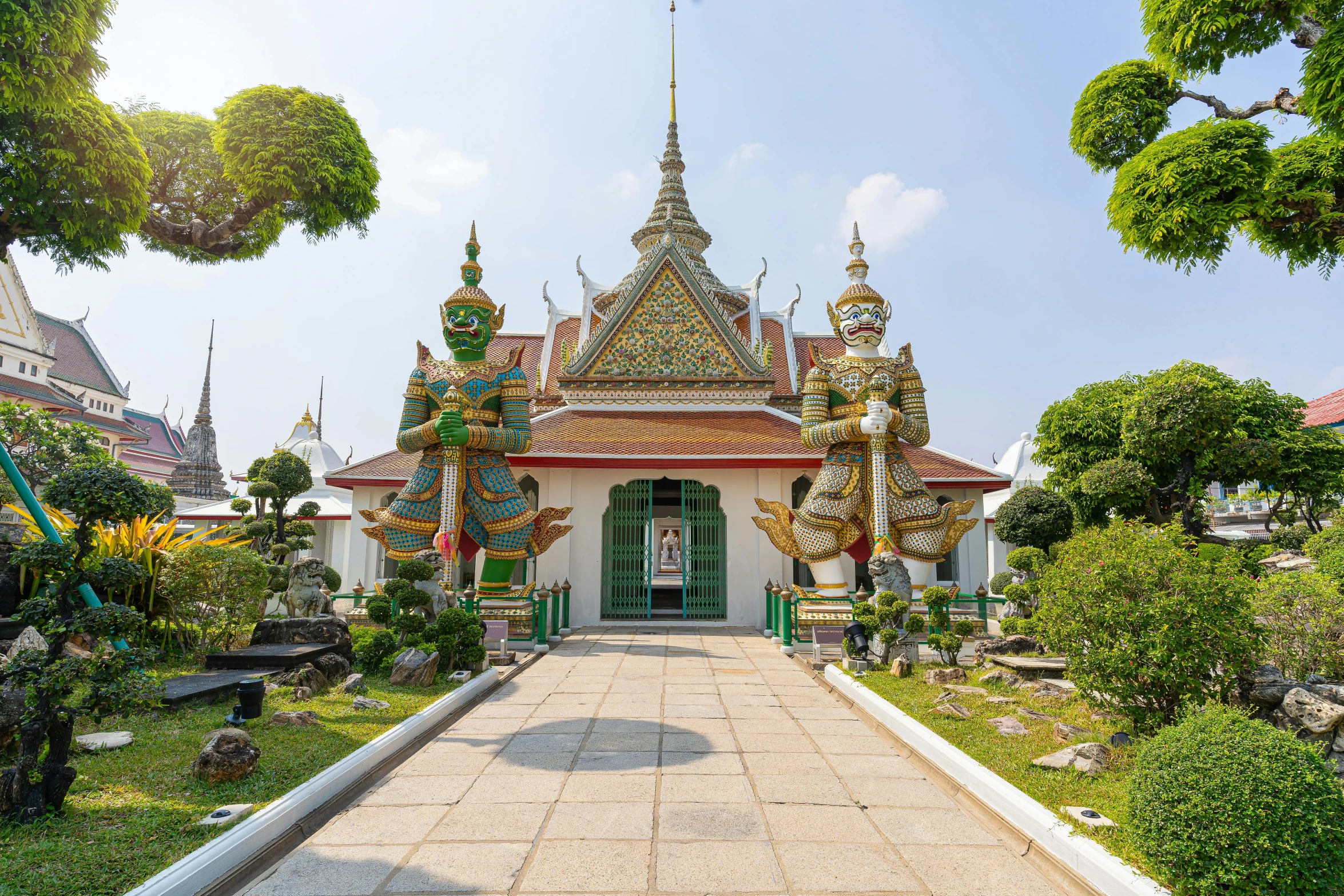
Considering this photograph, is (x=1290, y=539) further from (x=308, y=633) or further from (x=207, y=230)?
(x=207, y=230)

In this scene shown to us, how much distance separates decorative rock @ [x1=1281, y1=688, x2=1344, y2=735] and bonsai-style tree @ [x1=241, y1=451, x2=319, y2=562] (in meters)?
11.6

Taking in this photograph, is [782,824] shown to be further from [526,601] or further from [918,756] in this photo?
[526,601]

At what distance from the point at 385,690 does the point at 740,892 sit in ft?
14.7

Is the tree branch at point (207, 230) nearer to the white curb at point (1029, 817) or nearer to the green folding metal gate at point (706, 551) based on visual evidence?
the white curb at point (1029, 817)

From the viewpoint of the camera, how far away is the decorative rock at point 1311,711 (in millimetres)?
3713

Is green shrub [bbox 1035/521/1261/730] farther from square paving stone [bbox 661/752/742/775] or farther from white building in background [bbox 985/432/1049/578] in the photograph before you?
white building in background [bbox 985/432/1049/578]

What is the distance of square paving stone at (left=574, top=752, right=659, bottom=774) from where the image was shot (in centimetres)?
431

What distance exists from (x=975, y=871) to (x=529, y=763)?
2.68 metres

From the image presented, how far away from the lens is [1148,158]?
5.95m

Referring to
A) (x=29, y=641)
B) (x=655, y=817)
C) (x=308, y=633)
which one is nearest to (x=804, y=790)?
(x=655, y=817)

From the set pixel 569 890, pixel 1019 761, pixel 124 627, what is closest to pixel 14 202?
pixel 124 627

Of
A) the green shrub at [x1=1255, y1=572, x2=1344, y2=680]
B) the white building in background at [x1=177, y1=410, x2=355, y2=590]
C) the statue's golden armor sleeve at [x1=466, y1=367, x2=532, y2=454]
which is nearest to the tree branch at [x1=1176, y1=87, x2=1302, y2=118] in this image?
the green shrub at [x1=1255, y1=572, x2=1344, y2=680]

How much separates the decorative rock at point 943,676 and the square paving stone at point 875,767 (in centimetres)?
217

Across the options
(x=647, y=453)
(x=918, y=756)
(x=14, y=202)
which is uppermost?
(x=14, y=202)
